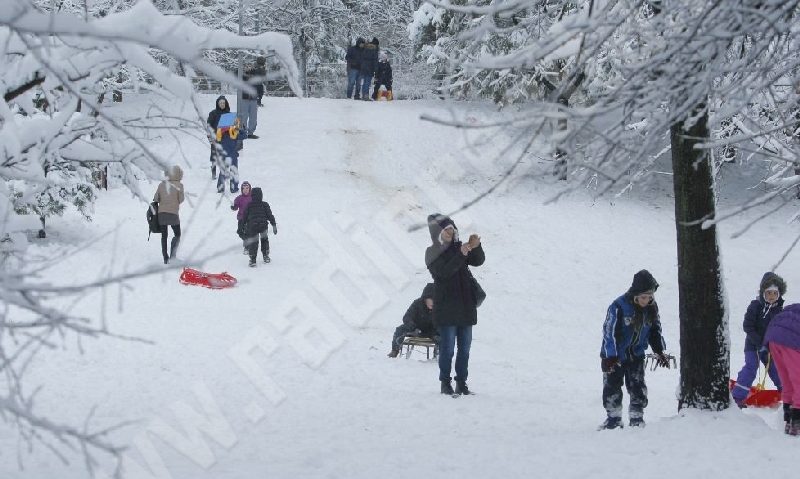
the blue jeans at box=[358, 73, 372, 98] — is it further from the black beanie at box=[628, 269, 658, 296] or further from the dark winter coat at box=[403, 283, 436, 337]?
the black beanie at box=[628, 269, 658, 296]

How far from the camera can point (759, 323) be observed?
29.8 feet

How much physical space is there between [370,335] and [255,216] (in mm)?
4234

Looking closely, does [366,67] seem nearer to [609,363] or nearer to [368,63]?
[368,63]

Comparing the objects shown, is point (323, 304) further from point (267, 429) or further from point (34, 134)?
point (34, 134)

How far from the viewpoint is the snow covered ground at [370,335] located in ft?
22.9

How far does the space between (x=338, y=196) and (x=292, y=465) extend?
14312 millimetres

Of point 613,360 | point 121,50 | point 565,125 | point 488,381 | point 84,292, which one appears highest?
point 121,50

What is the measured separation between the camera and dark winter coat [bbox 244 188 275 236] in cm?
1616

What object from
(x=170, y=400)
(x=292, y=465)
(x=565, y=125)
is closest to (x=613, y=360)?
(x=292, y=465)

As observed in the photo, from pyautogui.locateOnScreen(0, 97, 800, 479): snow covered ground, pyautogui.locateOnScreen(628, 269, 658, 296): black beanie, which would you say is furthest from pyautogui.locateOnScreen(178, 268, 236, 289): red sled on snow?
pyautogui.locateOnScreen(628, 269, 658, 296): black beanie

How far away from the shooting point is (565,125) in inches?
195

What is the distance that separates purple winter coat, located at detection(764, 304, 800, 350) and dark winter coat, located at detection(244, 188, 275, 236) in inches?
393

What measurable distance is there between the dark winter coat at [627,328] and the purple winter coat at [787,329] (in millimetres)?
949

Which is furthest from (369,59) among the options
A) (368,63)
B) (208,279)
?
(208,279)
